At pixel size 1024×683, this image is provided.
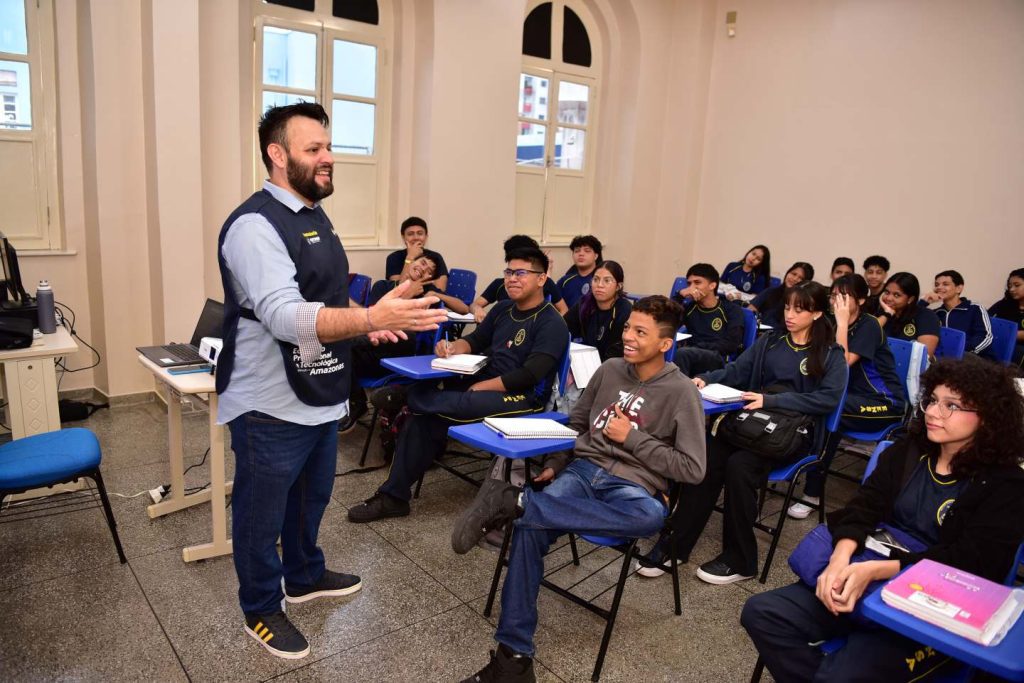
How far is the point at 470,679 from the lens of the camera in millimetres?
2232

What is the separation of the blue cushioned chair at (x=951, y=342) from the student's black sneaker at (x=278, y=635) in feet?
13.7

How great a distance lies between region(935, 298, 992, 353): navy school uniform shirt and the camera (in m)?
5.25

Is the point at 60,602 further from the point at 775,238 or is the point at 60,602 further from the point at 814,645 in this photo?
the point at 775,238

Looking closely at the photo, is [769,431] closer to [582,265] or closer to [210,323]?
[210,323]

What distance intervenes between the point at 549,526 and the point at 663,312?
94 cm

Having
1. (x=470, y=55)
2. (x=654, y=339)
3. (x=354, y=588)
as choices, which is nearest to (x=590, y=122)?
(x=470, y=55)

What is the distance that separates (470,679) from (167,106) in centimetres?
409

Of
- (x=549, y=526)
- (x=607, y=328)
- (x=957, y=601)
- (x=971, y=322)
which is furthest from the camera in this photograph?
(x=971, y=322)

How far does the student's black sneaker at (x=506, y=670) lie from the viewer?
7.14 ft

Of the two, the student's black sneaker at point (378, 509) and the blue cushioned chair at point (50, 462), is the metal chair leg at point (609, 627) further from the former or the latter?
the blue cushioned chair at point (50, 462)

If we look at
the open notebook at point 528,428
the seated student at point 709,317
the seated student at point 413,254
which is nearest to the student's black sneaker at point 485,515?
the open notebook at point 528,428

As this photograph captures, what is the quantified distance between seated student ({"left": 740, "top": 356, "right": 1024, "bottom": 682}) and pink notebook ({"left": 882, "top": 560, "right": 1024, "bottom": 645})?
217mm

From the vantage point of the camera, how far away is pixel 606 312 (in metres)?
4.39

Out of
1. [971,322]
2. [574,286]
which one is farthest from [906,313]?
[574,286]
